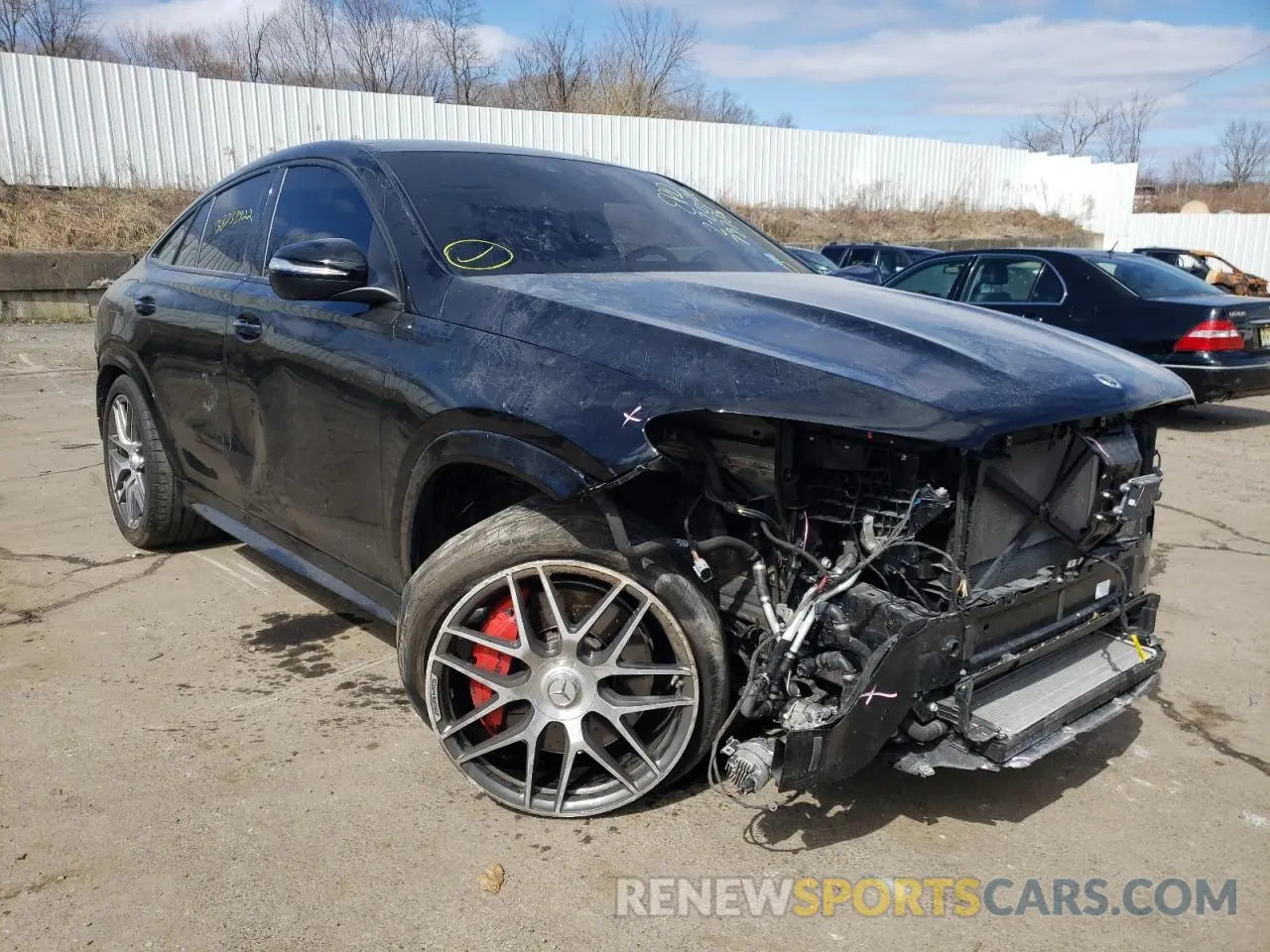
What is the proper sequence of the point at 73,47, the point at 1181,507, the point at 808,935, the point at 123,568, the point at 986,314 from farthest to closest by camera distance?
the point at 73,47 < the point at 1181,507 < the point at 123,568 < the point at 986,314 < the point at 808,935

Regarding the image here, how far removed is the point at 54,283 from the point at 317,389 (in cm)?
1278

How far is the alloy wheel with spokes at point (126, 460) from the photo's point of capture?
4809mm

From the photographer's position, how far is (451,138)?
652 inches

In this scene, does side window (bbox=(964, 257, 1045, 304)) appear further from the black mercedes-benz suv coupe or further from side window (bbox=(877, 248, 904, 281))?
side window (bbox=(877, 248, 904, 281))

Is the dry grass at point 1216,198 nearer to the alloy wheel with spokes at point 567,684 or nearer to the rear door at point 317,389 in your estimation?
the rear door at point 317,389

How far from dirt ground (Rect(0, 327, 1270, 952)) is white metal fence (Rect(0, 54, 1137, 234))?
773 cm

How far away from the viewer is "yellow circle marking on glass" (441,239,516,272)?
299cm

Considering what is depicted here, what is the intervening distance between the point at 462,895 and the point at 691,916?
1.82 ft

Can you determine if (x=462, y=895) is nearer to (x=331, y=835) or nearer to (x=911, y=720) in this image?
(x=331, y=835)

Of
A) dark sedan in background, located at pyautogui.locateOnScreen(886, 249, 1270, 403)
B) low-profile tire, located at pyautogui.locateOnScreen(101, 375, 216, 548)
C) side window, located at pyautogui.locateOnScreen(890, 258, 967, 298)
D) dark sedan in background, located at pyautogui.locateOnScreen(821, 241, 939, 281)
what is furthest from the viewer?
dark sedan in background, located at pyautogui.locateOnScreen(821, 241, 939, 281)

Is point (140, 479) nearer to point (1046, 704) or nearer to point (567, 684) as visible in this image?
point (567, 684)

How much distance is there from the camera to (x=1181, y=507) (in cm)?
602

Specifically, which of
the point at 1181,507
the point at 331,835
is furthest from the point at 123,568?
the point at 1181,507

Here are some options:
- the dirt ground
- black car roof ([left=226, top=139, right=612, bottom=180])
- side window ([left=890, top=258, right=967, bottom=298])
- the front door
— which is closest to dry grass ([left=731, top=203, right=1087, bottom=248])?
side window ([left=890, top=258, right=967, bottom=298])
